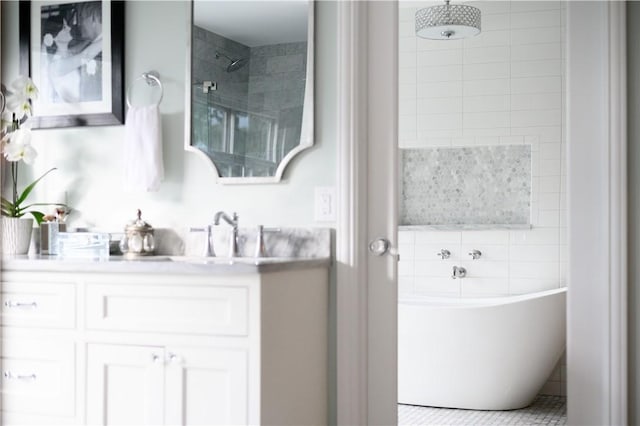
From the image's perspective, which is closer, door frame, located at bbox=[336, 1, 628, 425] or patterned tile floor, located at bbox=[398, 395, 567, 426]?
door frame, located at bbox=[336, 1, 628, 425]

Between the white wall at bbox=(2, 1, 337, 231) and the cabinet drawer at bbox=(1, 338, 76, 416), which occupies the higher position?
the white wall at bbox=(2, 1, 337, 231)

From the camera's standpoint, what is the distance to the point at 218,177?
2830 mm

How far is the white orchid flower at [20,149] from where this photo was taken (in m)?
2.88

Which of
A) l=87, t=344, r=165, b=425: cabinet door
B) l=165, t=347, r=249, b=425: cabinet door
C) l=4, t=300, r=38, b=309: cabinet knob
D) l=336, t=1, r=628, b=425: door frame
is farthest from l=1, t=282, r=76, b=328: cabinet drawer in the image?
l=336, t=1, r=628, b=425: door frame

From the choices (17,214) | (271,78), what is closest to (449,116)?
(271,78)

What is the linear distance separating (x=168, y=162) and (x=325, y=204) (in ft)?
2.03

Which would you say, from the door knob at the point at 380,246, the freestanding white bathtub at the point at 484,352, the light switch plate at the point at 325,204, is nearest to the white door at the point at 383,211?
the door knob at the point at 380,246

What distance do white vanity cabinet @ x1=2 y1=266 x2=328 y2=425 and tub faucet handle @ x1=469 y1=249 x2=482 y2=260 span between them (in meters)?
2.39

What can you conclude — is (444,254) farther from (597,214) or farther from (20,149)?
(20,149)

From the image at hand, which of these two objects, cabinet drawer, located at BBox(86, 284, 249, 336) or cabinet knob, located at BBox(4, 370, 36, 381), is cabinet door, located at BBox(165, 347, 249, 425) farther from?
cabinet knob, located at BBox(4, 370, 36, 381)

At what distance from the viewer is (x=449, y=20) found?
427 centimetres

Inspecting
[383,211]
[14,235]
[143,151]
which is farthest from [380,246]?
[14,235]

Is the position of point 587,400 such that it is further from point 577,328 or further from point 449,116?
point 449,116

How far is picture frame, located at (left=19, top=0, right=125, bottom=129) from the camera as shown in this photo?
9.75 feet
